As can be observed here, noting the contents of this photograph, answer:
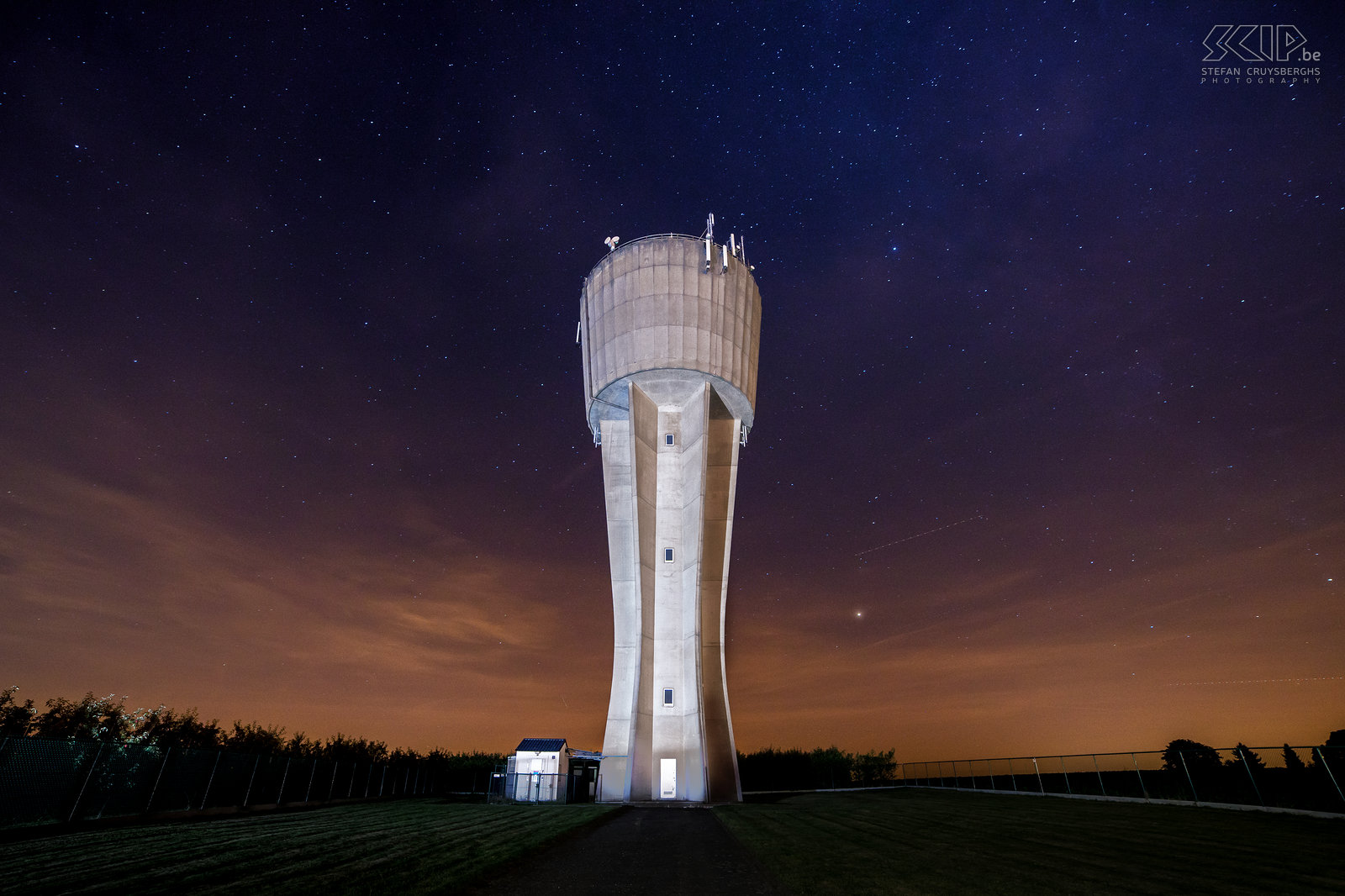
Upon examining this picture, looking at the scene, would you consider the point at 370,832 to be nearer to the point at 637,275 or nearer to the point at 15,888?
the point at 15,888

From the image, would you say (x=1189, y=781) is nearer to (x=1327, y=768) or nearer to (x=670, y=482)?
(x=1327, y=768)

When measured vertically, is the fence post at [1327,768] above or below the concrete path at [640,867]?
above

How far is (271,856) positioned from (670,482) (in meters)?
27.7

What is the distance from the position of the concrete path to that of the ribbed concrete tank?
54.8 ft

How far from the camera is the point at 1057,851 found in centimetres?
1113

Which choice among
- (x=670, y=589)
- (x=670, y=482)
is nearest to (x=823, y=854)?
(x=670, y=589)

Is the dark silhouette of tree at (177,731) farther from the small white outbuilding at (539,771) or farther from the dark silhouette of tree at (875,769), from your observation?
the dark silhouette of tree at (875,769)

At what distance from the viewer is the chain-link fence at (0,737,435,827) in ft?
52.2

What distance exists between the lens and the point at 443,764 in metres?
44.9

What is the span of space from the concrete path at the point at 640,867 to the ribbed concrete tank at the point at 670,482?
16705 mm

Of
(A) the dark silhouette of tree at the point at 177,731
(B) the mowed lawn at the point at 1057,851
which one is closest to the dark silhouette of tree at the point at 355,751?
(A) the dark silhouette of tree at the point at 177,731

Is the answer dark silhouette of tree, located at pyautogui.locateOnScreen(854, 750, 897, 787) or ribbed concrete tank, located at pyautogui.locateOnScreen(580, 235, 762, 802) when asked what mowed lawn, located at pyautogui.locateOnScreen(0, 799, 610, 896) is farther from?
dark silhouette of tree, located at pyautogui.locateOnScreen(854, 750, 897, 787)

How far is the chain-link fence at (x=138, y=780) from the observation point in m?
15.9

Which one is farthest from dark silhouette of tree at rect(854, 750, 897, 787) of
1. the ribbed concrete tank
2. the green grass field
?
the green grass field
